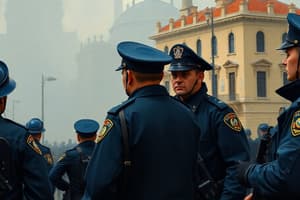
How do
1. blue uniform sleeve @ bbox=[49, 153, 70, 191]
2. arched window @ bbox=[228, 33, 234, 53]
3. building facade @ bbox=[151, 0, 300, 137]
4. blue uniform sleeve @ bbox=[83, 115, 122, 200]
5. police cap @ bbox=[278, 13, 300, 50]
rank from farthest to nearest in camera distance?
arched window @ bbox=[228, 33, 234, 53]
building facade @ bbox=[151, 0, 300, 137]
blue uniform sleeve @ bbox=[49, 153, 70, 191]
police cap @ bbox=[278, 13, 300, 50]
blue uniform sleeve @ bbox=[83, 115, 122, 200]

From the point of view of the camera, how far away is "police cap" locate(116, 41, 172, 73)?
3857 millimetres

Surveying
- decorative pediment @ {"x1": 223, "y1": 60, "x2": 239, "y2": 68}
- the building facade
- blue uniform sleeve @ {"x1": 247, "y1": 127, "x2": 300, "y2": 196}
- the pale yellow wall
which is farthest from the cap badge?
decorative pediment @ {"x1": 223, "y1": 60, "x2": 239, "y2": 68}

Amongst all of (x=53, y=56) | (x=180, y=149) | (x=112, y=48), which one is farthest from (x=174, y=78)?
(x=112, y=48)

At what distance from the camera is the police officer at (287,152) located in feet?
11.3

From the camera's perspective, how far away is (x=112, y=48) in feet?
267

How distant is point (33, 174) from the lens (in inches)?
169

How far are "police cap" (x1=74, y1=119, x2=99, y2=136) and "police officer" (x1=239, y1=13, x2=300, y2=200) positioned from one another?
13.2 ft

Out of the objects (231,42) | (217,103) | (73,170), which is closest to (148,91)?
(217,103)

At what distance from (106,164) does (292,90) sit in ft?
3.34

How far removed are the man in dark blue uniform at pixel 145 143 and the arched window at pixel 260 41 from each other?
56768 millimetres

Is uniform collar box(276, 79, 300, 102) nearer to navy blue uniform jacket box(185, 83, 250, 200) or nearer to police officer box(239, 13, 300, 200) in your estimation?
police officer box(239, 13, 300, 200)

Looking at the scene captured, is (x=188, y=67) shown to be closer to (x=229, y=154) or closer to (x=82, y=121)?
(x=229, y=154)

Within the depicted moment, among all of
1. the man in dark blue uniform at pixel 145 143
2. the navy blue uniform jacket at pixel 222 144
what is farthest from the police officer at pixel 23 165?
the navy blue uniform jacket at pixel 222 144

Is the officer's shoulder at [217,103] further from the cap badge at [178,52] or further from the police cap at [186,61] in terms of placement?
the cap badge at [178,52]
